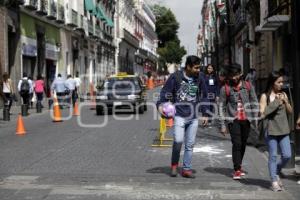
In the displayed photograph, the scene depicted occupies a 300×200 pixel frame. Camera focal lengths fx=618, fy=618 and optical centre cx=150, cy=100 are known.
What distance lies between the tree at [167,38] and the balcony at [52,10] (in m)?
80.3

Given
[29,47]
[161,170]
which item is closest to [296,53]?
[161,170]

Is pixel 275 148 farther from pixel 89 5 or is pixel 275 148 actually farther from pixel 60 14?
pixel 89 5

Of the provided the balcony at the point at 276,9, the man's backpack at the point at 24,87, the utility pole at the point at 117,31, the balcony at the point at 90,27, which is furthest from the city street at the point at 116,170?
the utility pole at the point at 117,31

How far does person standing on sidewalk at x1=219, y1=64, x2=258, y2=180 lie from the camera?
9028mm

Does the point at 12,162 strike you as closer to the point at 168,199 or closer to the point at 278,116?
the point at 168,199

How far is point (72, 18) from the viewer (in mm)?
41625

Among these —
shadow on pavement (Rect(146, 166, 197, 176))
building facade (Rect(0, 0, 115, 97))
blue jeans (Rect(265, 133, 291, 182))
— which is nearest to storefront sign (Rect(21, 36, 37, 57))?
building facade (Rect(0, 0, 115, 97))

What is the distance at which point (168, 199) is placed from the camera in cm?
768

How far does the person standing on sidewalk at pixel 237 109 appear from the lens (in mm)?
9028

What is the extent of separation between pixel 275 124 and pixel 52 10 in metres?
29.1

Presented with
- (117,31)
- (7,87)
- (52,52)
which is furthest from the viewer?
(117,31)

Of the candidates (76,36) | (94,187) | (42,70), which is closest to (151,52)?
(76,36)

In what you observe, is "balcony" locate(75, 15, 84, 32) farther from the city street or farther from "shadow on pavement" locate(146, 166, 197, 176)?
"shadow on pavement" locate(146, 166, 197, 176)

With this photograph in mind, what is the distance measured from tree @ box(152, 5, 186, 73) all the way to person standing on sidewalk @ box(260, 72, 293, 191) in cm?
10810
